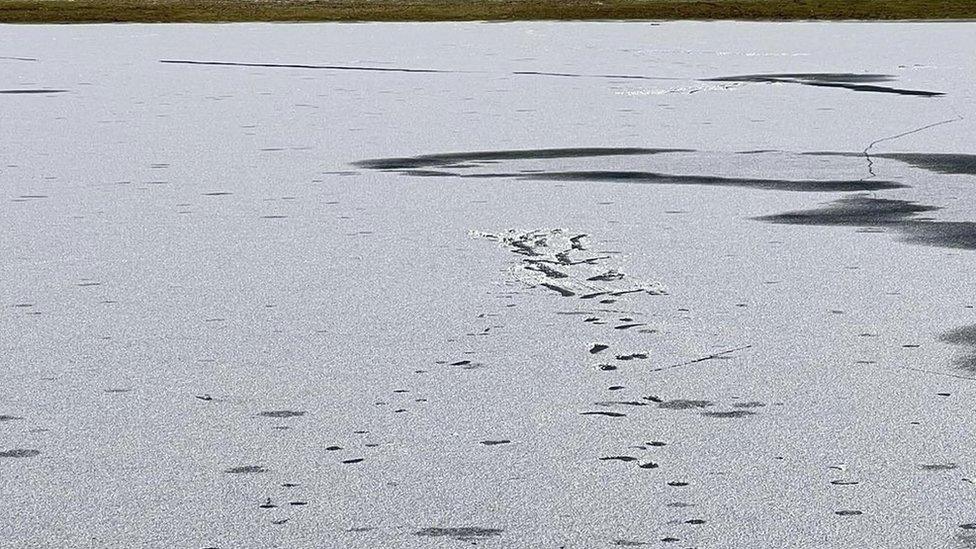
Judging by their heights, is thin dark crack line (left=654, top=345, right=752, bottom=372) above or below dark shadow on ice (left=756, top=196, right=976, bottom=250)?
above

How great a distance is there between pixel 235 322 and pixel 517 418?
5.61ft

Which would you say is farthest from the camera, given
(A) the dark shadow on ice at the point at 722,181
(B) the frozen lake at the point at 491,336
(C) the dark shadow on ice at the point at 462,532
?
(A) the dark shadow on ice at the point at 722,181

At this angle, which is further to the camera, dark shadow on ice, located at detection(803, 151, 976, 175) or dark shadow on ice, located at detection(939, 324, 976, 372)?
dark shadow on ice, located at detection(803, 151, 976, 175)

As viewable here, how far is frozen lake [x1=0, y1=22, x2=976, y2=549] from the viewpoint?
4.12 metres

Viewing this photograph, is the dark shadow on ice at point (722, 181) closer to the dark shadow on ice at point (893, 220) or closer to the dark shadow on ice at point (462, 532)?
the dark shadow on ice at point (893, 220)

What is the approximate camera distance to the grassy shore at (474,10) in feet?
147

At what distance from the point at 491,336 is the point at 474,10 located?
44.0 m

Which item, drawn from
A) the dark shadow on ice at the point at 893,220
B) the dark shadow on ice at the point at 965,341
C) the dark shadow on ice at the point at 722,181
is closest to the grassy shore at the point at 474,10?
the dark shadow on ice at the point at 722,181

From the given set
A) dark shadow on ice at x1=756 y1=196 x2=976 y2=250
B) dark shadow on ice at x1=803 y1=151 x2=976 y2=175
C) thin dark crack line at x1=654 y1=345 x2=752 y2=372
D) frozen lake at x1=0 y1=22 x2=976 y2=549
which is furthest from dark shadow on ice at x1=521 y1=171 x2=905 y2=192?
thin dark crack line at x1=654 y1=345 x2=752 y2=372

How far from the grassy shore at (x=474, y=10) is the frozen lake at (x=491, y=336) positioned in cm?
3128

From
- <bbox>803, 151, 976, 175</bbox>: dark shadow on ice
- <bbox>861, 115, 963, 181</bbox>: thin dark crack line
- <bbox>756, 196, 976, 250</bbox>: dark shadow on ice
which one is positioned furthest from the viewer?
<bbox>861, 115, 963, 181</bbox>: thin dark crack line

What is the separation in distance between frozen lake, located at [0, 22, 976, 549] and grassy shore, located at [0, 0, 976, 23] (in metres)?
31.3

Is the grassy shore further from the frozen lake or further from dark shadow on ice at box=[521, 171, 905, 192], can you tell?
dark shadow on ice at box=[521, 171, 905, 192]

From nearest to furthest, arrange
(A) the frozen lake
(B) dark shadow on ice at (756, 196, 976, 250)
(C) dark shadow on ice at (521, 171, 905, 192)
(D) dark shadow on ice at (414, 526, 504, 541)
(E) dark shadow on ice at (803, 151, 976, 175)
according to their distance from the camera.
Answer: (D) dark shadow on ice at (414, 526, 504, 541)
(A) the frozen lake
(B) dark shadow on ice at (756, 196, 976, 250)
(C) dark shadow on ice at (521, 171, 905, 192)
(E) dark shadow on ice at (803, 151, 976, 175)
